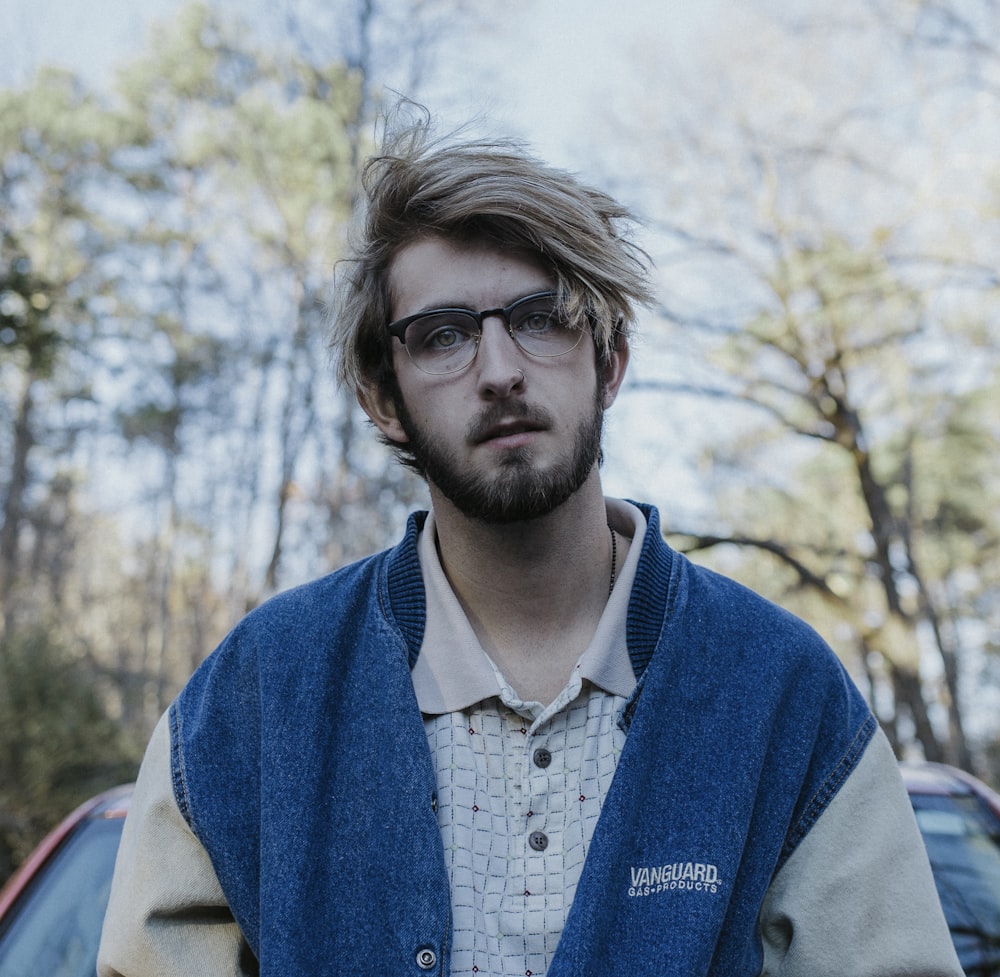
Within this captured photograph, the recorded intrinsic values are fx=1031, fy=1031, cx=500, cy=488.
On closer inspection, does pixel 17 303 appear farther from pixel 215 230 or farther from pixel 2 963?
pixel 215 230

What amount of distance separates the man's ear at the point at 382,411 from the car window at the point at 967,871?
1851 mm

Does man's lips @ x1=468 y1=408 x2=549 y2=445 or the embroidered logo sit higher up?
man's lips @ x1=468 y1=408 x2=549 y2=445

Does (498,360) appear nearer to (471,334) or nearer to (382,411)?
(471,334)

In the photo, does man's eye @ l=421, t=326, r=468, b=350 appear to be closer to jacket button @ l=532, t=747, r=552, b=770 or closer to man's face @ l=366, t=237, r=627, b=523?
man's face @ l=366, t=237, r=627, b=523

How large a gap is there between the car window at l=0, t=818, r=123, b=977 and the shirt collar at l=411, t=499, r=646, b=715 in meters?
1.40

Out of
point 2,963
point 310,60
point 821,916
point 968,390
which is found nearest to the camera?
point 821,916

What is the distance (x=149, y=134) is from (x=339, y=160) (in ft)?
19.5

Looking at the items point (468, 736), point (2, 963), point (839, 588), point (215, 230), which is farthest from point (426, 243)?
point (215, 230)

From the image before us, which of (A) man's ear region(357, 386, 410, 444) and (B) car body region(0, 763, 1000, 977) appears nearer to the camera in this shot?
(A) man's ear region(357, 386, 410, 444)

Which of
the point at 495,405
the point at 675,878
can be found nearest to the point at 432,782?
the point at 675,878

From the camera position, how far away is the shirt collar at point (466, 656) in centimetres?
173

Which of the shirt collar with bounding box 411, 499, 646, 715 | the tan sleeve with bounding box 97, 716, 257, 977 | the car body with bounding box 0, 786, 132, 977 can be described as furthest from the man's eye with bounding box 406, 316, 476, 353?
the car body with bounding box 0, 786, 132, 977

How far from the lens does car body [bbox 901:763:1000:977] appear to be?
8.57ft

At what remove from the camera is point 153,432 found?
22.6m
